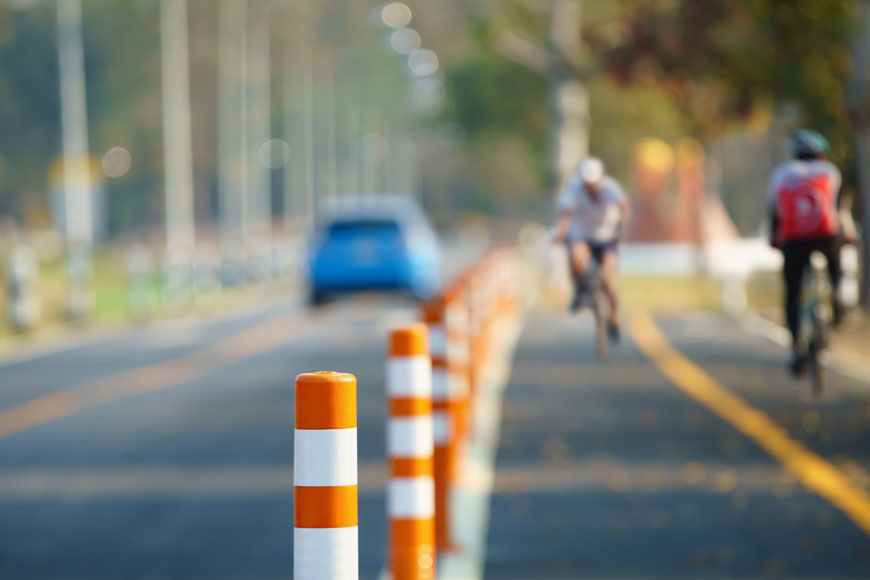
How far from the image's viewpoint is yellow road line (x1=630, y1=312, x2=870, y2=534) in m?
16.1

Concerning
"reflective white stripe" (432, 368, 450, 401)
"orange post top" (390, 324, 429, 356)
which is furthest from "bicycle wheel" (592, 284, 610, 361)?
"reflective white stripe" (432, 368, 450, 401)

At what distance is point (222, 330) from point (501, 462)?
2459cm

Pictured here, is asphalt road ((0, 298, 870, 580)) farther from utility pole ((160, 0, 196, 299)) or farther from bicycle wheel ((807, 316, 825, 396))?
utility pole ((160, 0, 196, 299))

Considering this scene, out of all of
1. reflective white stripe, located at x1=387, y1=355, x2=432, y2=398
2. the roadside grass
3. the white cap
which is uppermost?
the white cap

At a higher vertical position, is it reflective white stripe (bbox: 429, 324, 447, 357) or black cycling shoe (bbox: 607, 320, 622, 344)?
black cycling shoe (bbox: 607, 320, 622, 344)

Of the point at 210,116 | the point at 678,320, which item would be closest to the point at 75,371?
the point at 678,320

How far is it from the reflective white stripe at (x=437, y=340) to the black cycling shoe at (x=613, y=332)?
10136 millimetres

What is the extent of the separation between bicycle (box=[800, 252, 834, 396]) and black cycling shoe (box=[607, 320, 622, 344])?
204mm

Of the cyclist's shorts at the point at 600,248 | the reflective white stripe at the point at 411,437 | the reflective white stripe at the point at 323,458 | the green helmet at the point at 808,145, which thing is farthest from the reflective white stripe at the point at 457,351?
the cyclist's shorts at the point at 600,248

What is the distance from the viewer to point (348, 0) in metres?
3.24

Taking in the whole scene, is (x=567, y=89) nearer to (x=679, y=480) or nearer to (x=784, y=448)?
(x=679, y=480)

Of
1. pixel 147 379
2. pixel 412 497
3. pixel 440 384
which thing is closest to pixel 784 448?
pixel 440 384

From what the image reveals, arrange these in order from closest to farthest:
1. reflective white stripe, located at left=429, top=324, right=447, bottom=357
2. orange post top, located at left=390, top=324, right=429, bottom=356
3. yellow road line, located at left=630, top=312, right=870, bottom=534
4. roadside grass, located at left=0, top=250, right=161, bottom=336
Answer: orange post top, located at left=390, top=324, right=429, bottom=356
reflective white stripe, located at left=429, top=324, right=447, bottom=357
yellow road line, located at left=630, top=312, right=870, bottom=534
roadside grass, located at left=0, top=250, right=161, bottom=336

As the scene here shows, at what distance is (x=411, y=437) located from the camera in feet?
26.1
